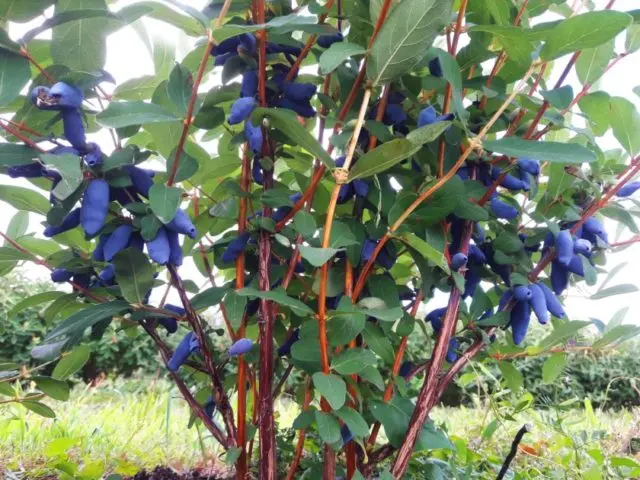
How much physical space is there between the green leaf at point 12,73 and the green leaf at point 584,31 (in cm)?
56

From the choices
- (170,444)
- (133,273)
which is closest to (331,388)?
(133,273)

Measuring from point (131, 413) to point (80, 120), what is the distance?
209cm

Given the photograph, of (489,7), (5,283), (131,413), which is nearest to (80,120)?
(489,7)

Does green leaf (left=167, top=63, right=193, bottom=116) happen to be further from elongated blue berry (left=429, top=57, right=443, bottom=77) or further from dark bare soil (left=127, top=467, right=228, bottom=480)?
dark bare soil (left=127, top=467, right=228, bottom=480)

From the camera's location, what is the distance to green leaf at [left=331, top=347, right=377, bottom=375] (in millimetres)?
757

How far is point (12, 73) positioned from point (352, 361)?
1.61ft

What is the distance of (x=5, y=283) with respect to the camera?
5.18 m

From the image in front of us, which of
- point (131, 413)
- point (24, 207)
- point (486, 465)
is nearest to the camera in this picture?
point (24, 207)

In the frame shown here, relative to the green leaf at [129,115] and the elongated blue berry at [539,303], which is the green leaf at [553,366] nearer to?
the elongated blue berry at [539,303]

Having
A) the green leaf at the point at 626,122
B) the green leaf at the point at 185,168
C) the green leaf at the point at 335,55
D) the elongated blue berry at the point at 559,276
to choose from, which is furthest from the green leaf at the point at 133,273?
the green leaf at the point at 626,122

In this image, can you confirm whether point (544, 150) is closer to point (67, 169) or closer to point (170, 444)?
point (67, 169)

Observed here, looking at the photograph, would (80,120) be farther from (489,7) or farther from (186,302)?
(489,7)

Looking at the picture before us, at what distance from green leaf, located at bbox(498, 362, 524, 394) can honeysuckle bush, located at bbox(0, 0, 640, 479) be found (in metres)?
0.08

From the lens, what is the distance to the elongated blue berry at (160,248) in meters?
0.71
